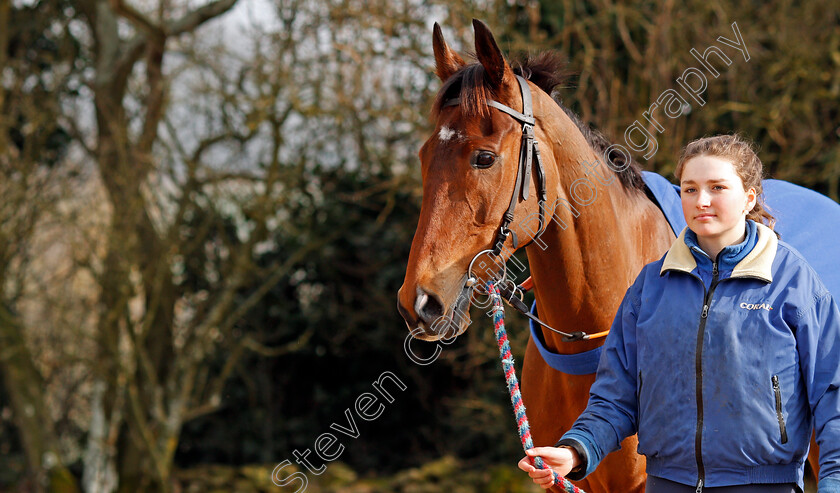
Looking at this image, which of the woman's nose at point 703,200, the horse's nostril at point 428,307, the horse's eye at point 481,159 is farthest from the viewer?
the horse's eye at point 481,159

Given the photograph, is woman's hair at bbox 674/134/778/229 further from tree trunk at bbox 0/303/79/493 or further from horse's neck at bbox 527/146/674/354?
tree trunk at bbox 0/303/79/493

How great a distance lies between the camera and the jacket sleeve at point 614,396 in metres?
1.77

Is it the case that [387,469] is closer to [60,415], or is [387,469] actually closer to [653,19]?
[60,415]

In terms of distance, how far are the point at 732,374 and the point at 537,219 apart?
2.49ft

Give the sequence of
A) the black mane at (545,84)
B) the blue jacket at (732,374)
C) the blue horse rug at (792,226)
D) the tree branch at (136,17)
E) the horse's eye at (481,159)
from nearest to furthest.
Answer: the blue jacket at (732,374), the horse's eye at (481,159), the black mane at (545,84), the blue horse rug at (792,226), the tree branch at (136,17)

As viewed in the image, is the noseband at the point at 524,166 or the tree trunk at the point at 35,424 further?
the tree trunk at the point at 35,424

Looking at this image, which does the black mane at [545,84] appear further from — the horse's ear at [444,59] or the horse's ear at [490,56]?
the horse's ear at [444,59]

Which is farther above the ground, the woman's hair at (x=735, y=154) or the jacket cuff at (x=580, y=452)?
the woman's hair at (x=735, y=154)

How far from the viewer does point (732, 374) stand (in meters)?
1.66

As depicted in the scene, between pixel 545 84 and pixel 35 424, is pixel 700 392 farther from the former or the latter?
pixel 35 424

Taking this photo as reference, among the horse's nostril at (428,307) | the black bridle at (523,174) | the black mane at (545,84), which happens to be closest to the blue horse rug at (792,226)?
the black mane at (545,84)

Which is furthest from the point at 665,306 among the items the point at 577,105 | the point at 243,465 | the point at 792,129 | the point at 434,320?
the point at 243,465

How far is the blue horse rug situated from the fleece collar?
1.98 feet

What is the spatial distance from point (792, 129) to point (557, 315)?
16.4 feet
